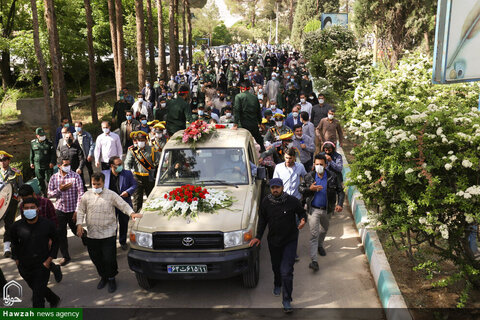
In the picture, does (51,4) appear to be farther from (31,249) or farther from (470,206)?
(470,206)

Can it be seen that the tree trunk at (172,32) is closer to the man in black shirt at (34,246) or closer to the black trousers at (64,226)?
the black trousers at (64,226)

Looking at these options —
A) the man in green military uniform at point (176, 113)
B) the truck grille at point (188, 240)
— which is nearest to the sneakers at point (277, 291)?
the truck grille at point (188, 240)

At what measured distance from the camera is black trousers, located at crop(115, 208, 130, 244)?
857 centimetres

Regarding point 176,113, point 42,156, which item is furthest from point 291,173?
point 42,156

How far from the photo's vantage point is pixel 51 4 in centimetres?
1574

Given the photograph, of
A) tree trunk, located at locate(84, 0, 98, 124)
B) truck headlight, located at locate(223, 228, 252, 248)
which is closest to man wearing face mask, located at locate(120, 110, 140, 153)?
truck headlight, located at locate(223, 228, 252, 248)

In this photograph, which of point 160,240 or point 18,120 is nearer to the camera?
point 160,240

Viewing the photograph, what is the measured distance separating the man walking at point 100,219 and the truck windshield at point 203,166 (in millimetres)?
1023

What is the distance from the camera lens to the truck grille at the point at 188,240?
6441 mm

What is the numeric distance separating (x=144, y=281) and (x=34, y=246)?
166 cm

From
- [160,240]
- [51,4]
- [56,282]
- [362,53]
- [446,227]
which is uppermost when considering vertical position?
[51,4]

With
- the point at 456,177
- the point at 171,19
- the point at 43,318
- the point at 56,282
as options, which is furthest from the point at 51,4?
the point at 171,19

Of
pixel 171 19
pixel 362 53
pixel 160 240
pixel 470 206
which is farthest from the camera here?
pixel 171 19

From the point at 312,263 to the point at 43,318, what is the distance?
395 centimetres
